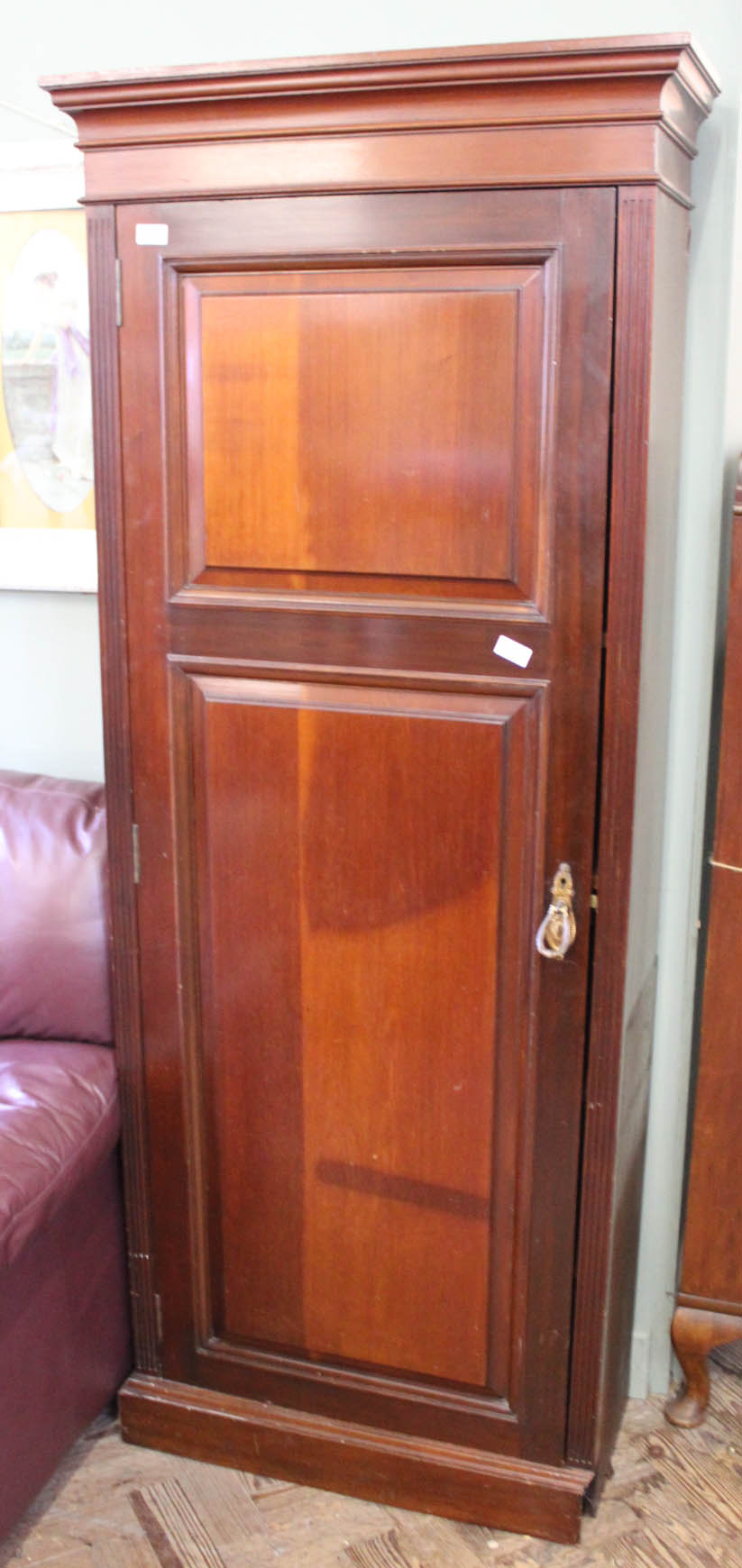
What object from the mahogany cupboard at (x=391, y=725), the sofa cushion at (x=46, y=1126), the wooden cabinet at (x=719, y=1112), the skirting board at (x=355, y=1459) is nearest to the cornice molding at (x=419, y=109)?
the mahogany cupboard at (x=391, y=725)

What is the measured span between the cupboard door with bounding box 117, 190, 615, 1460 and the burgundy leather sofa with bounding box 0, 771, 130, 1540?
105 millimetres

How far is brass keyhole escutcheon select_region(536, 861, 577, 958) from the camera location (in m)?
1.78

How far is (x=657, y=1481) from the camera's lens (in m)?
2.12

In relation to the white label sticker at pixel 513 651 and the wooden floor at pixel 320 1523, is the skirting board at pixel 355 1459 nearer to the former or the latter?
the wooden floor at pixel 320 1523

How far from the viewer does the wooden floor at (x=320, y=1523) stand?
198 centimetres

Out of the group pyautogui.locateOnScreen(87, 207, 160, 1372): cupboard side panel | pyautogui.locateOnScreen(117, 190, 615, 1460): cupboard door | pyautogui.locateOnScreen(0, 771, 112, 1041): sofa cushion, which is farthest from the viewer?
pyautogui.locateOnScreen(0, 771, 112, 1041): sofa cushion

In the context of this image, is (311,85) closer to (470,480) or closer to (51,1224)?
(470,480)

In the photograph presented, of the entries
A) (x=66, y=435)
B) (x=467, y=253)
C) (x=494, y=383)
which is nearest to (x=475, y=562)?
(x=494, y=383)

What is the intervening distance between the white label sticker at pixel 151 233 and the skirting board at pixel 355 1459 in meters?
1.68

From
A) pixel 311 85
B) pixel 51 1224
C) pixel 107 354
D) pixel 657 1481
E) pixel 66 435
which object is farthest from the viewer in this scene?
pixel 66 435

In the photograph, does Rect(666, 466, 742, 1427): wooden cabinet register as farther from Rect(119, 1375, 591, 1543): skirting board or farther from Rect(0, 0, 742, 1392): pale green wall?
Rect(119, 1375, 591, 1543): skirting board

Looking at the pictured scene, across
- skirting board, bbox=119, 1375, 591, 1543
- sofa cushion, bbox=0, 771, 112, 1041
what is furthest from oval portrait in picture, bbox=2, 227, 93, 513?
skirting board, bbox=119, 1375, 591, 1543

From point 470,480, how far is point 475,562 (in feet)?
0.33

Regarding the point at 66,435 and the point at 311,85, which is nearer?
the point at 311,85
